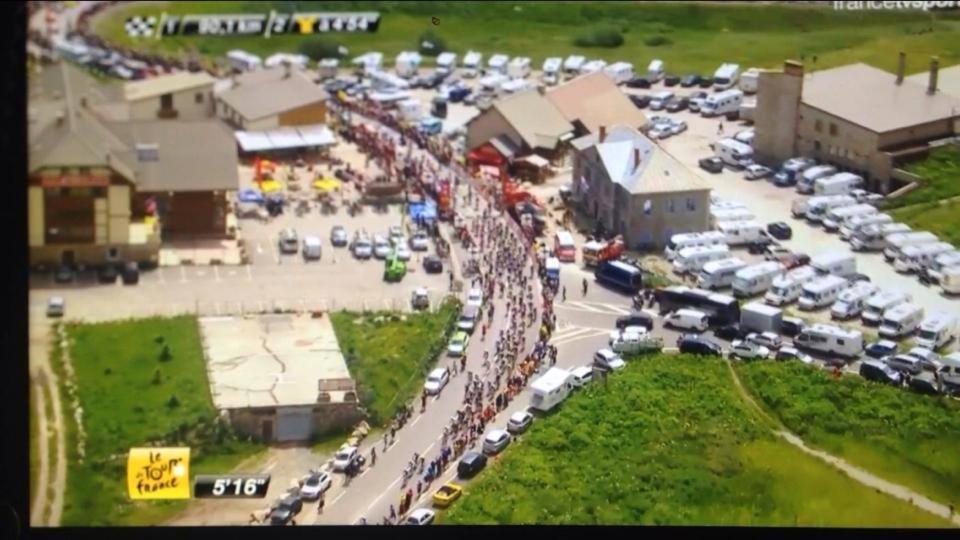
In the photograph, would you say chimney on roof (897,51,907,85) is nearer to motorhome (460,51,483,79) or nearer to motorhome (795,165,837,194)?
motorhome (795,165,837,194)

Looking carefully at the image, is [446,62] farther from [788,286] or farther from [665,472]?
[665,472]

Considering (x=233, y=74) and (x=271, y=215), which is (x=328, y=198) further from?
(x=233, y=74)

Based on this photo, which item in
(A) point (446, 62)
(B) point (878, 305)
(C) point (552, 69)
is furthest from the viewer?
(A) point (446, 62)

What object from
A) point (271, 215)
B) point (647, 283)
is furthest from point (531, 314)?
point (271, 215)

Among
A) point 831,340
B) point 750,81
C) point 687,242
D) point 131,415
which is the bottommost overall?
point 131,415

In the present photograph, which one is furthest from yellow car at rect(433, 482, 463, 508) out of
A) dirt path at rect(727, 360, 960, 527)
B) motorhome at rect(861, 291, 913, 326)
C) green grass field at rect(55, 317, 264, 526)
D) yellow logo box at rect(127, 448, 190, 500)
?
motorhome at rect(861, 291, 913, 326)

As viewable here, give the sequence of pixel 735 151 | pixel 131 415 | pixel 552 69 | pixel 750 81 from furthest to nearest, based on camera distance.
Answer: pixel 552 69 < pixel 750 81 < pixel 735 151 < pixel 131 415

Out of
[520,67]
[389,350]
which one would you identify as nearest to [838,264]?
[389,350]

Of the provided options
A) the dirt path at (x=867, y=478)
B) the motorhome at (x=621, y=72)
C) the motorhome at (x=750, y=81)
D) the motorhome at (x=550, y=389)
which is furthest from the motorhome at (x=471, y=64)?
the dirt path at (x=867, y=478)
